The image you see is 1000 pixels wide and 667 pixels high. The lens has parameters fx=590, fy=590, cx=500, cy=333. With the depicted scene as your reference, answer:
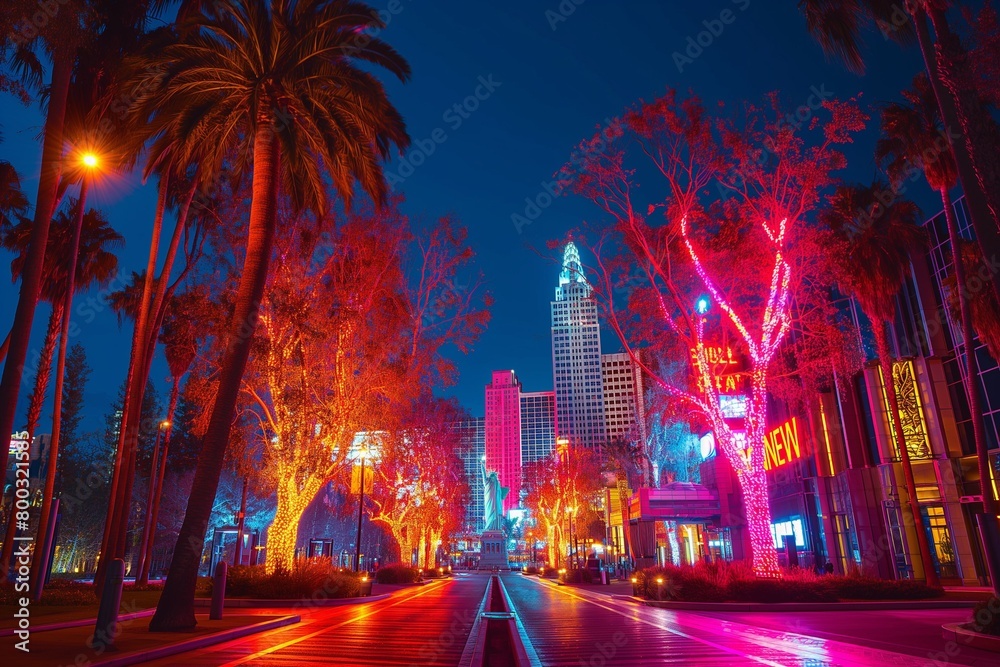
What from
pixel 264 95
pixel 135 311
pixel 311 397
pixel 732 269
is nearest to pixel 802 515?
pixel 732 269

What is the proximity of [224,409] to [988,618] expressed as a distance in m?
13.7

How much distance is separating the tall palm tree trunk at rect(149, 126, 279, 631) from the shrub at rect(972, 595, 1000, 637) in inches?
489

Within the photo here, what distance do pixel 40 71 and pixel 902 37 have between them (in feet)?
66.7

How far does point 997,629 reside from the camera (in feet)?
27.8

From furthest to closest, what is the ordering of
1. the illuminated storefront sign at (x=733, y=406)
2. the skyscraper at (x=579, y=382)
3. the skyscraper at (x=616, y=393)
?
the skyscraper at (x=579, y=382) → the skyscraper at (x=616, y=393) → the illuminated storefront sign at (x=733, y=406)

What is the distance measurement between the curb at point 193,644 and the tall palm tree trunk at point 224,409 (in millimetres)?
880

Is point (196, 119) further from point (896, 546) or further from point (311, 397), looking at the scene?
point (896, 546)

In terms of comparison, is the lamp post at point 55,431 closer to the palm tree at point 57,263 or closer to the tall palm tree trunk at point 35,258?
the palm tree at point 57,263

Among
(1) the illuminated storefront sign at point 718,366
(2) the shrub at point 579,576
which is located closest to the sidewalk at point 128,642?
(1) the illuminated storefront sign at point 718,366

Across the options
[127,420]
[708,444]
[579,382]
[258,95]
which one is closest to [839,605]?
[258,95]

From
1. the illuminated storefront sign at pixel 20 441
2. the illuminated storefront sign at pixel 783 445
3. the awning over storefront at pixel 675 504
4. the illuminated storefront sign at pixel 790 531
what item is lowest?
the illuminated storefront sign at pixel 790 531

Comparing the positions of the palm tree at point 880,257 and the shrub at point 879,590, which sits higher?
the palm tree at point 880,257

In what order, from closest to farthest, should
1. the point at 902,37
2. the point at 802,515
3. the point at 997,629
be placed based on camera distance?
the point at 997,629, the point at 902,37, the point at 802,515

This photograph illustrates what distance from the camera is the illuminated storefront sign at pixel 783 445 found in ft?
125
